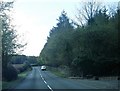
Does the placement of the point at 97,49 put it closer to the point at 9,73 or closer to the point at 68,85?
the point at 9,73

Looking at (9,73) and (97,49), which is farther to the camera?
(97,49)

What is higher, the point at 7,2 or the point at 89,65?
the point at 7,2

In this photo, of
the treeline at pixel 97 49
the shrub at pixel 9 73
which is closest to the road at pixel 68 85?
the shrub at pixel 9 73

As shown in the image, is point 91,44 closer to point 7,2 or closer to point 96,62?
point 96,62

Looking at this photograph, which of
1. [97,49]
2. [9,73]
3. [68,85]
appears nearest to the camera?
Answer: [68,85]

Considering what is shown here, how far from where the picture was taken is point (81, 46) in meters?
62.5

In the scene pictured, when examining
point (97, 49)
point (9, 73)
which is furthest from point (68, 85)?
point (97, 49)

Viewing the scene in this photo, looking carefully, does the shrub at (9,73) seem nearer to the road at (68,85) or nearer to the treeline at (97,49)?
the road at (68,85)

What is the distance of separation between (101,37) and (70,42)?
1143cm

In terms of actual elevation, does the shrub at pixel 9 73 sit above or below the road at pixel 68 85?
above

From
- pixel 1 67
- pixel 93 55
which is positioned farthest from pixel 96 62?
pixel 1 67

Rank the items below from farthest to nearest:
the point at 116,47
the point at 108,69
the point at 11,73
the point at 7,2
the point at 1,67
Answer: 1. the point at 108,69
2. the point at 116,47
3. the point at 11,73
4. the point at 1,67
5. the point at 7,2

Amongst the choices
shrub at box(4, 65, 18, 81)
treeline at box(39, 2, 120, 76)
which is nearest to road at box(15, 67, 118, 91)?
shrub at box(4, 65, 18, 81)

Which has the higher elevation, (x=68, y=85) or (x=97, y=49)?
(x=97, y=49)
